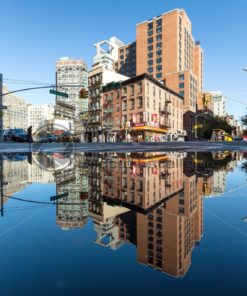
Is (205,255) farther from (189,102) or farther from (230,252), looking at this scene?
(189,102)

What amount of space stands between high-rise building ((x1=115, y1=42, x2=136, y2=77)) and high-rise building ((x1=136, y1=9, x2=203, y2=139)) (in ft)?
36.6

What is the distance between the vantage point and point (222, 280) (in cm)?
126

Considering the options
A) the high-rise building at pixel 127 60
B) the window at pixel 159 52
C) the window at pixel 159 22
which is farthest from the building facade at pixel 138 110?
the high-rise building at pixel 127 60

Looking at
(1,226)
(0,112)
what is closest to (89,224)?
(1,226)

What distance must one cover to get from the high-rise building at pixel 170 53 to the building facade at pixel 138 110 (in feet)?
32.8

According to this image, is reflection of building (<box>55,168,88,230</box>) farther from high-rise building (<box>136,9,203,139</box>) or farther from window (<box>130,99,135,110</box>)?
high-rise building (<box>136,9,203,139</box>)

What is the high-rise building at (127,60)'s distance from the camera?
95062 millimetres

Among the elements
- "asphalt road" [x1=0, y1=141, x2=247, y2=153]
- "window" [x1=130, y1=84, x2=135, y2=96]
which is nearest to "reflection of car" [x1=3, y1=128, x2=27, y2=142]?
"asphalt road" [x1=0, y1=141, x2=247, y2=153]

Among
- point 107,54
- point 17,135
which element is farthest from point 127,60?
point 17,135

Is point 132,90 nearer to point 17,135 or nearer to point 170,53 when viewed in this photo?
point 170,53

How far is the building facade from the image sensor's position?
55.0 m

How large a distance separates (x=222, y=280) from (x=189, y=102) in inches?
3139

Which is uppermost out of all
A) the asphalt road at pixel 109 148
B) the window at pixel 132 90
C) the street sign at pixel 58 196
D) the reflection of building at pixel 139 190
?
the window at pixel 132 90

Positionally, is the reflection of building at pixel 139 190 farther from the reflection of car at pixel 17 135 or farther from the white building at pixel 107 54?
the white building at pixel 107 54
